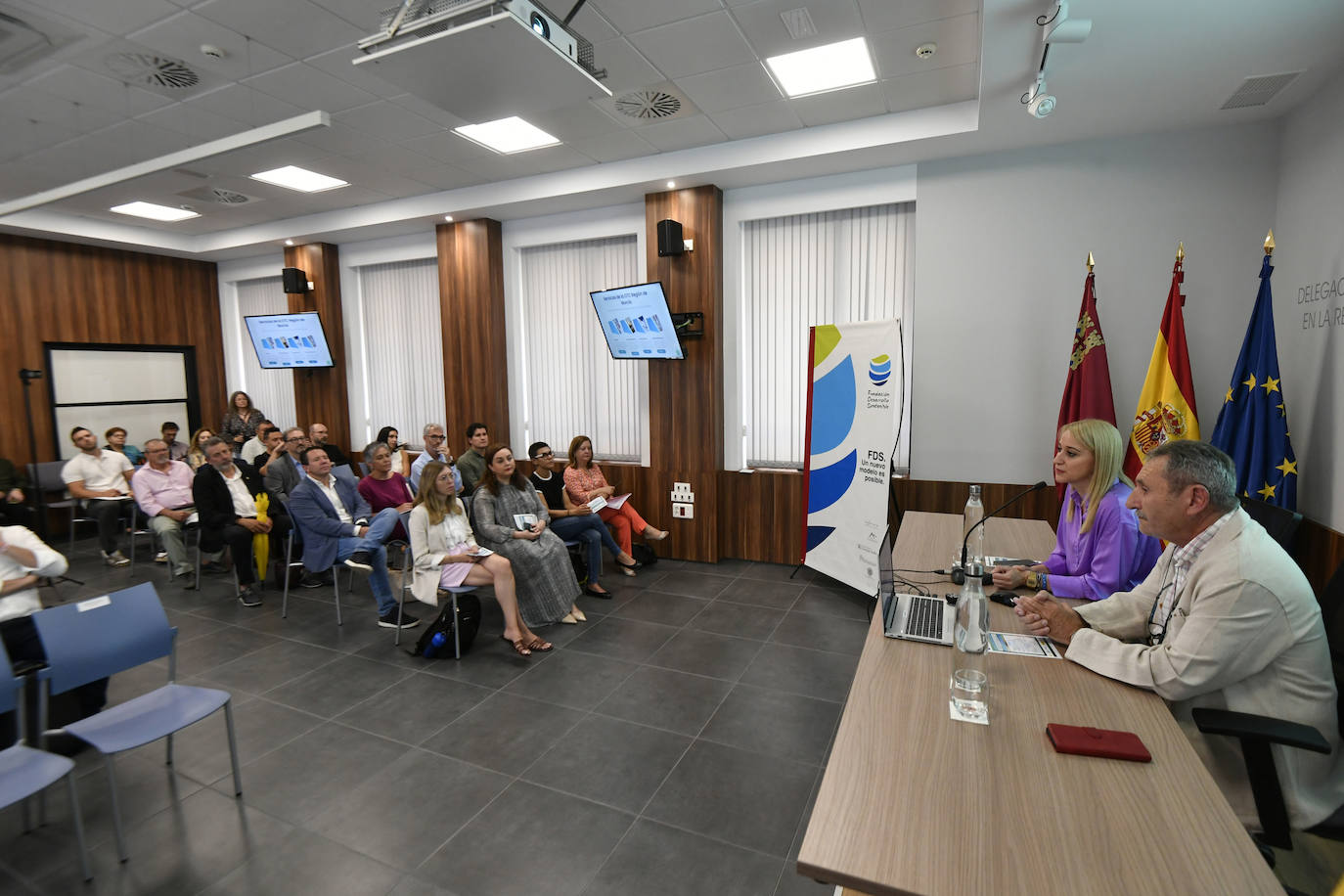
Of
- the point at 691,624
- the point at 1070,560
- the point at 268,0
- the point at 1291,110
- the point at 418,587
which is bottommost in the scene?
the point at 691,624

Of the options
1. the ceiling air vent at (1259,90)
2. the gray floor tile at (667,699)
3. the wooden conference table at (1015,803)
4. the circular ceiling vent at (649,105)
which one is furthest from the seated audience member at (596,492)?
the ceiling air vent at (1259,90)

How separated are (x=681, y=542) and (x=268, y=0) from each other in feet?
15.2

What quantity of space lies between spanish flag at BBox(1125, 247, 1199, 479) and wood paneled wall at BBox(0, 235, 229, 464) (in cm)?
1035

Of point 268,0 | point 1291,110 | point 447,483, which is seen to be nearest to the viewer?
point 268,0

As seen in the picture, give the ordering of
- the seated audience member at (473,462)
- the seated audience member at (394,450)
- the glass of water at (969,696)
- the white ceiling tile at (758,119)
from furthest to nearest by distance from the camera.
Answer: the seated audience member at (394,450) < the seated audience member at (473,462) < the white ceiling tile at (758,119) < the glass of water at (969,696)

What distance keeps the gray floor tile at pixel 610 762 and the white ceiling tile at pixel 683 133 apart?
4002 millimetres

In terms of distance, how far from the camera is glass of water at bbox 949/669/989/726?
60.6 inches

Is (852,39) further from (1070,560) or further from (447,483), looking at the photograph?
(447,483)

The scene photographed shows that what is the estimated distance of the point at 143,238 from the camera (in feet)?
24.3

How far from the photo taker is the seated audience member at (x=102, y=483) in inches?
234

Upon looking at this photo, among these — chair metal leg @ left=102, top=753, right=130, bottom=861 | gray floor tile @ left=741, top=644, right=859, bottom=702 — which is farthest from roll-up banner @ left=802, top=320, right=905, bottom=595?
chair metal leg @ left=102, top=753, right=130, bottom=861

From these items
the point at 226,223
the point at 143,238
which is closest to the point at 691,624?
the point at 226,223

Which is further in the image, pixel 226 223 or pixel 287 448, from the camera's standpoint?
pixel 226 223

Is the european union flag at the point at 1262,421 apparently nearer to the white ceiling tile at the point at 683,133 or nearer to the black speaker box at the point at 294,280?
the white ceiling tile at the point at 683,133
